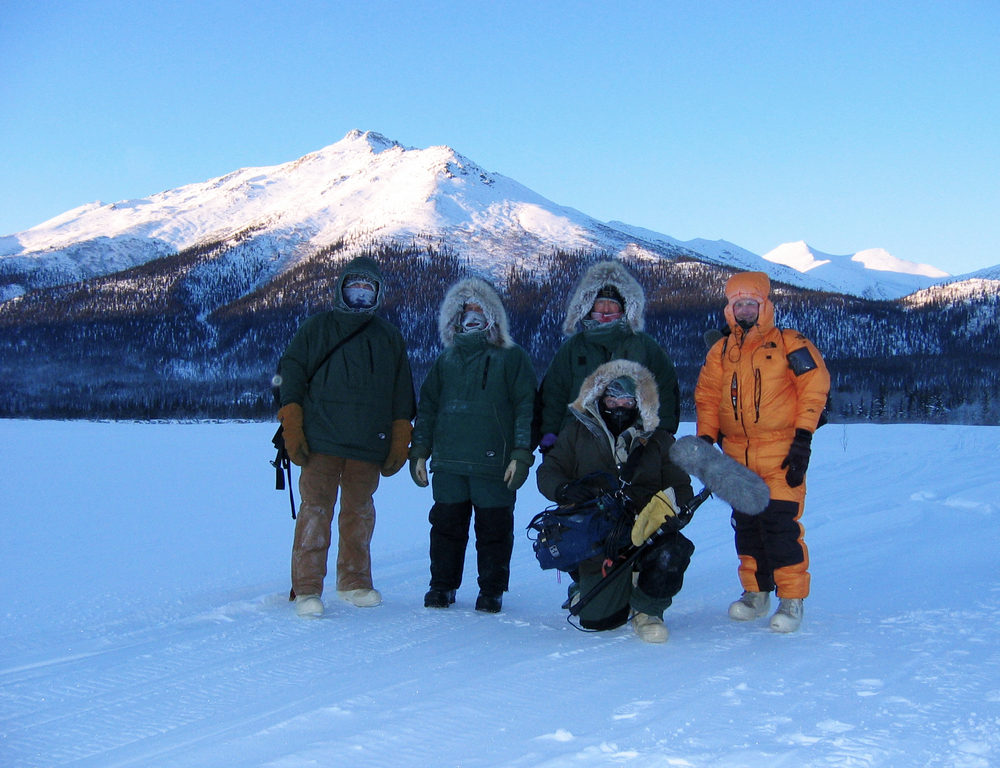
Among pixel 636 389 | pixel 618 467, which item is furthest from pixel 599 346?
pixel 618 467

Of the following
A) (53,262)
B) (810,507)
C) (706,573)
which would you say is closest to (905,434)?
(810,507)

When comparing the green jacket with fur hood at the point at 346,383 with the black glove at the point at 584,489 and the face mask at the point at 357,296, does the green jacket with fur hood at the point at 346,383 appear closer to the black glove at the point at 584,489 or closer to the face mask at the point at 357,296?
the face mask at the point at 357,296

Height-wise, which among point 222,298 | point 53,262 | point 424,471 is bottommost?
point 424,471

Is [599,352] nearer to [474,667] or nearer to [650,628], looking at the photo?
[650,628]

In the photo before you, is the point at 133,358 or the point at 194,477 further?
the point at 133,358

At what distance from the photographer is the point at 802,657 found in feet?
9.04

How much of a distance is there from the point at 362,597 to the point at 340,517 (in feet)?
1.36

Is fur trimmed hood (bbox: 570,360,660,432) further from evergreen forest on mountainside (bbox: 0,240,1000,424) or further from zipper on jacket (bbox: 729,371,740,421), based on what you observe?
evergreen forest on mountainside (bbox: 0,240,1000,424)

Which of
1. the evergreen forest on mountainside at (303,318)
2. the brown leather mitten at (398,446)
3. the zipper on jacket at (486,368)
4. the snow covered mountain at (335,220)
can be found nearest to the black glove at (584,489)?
the zipper on jacket at (486,368)

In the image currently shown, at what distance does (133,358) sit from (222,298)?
57.9 ft

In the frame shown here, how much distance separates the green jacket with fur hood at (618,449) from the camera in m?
3.29

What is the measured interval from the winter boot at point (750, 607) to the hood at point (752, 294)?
1225 millimetres

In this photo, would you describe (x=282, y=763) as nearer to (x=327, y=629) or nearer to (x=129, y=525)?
(x=327, y=629)

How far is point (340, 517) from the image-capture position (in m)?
Result: 3.81
